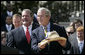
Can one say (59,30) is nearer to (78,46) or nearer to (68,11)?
(78,46)

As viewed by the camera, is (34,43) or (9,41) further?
(9,41)

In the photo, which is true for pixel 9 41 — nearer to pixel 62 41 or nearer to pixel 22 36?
pixel 22 36

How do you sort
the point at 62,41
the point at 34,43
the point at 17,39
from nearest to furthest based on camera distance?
the point at 62,41 → the point at 34,43 → the point at 17,39

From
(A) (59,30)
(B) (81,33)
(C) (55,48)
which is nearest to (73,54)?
(B) (81,33)

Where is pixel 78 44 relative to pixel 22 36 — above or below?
below

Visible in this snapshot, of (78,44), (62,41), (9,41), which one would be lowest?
(78,44)

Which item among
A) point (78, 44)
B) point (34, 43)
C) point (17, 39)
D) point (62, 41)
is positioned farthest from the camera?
point (78, 44)

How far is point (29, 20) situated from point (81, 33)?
109 cm

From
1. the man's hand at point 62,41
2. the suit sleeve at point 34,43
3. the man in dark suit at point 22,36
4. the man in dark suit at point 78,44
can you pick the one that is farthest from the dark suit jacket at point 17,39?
the man in dark suit at point 78,44

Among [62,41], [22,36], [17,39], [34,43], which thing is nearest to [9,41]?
[17,39]

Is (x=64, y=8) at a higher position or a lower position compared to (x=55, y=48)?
lower

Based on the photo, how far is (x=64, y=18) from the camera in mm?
18125

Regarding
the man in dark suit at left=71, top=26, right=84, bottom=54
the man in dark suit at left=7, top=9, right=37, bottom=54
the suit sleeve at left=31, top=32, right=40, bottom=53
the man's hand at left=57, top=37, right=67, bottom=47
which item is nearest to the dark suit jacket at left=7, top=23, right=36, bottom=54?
the man in dark suit at left=7, top=9, right=37, bottom=54

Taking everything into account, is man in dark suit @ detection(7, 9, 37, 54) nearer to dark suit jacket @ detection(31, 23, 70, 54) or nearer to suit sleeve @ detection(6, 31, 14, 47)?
suit sleeve @ detection(6, 31, 14, 47)
